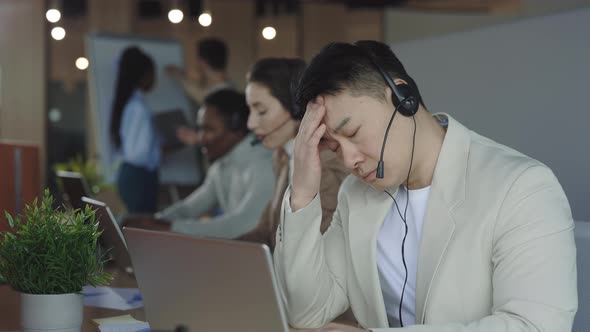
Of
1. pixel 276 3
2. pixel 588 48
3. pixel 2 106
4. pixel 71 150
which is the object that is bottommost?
pixel 71 150

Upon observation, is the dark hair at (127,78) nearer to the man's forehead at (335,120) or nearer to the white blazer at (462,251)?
the white blazer at (462,251)

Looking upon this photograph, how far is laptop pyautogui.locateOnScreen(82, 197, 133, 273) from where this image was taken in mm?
2268

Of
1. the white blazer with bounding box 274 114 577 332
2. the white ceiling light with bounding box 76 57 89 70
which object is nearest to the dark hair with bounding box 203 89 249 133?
the white blazer with bounding box 274 114 577 332

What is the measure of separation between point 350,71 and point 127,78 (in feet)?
13.9

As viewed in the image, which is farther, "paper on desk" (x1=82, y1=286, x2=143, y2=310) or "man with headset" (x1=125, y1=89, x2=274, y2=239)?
"man with headset" (x1=125, y1=89, x2=274, y2=239)

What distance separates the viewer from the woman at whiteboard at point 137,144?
514cm

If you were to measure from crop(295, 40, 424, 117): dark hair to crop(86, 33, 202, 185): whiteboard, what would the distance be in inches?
183

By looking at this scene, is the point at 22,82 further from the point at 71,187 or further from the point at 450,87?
the point at 450,87

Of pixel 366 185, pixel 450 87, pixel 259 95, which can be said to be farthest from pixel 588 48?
pixel 259 95

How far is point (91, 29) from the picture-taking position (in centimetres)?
762

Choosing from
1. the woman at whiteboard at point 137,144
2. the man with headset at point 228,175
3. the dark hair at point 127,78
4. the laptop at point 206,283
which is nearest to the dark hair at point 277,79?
the man with headset at point 228,175

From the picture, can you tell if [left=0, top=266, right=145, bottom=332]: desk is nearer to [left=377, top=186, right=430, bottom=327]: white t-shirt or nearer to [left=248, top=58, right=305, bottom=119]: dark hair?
[left=377, top=186, right=430, bottom=327]: white t-shirt

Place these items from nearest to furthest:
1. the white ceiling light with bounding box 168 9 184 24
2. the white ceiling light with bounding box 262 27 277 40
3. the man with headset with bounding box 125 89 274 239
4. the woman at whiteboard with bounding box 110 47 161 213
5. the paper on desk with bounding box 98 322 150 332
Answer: the paper on desk with bounding box 98 322 150 332 < the man with headset with bounding box 125 89 274 239 < the woman at whiteboard with bounding box 110 47 161 213 < the white ceiling light with bounding box 168 9 184 24 < the white ceiling light with bounding box 262 27 277 40

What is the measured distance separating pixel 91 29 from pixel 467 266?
676 cm
